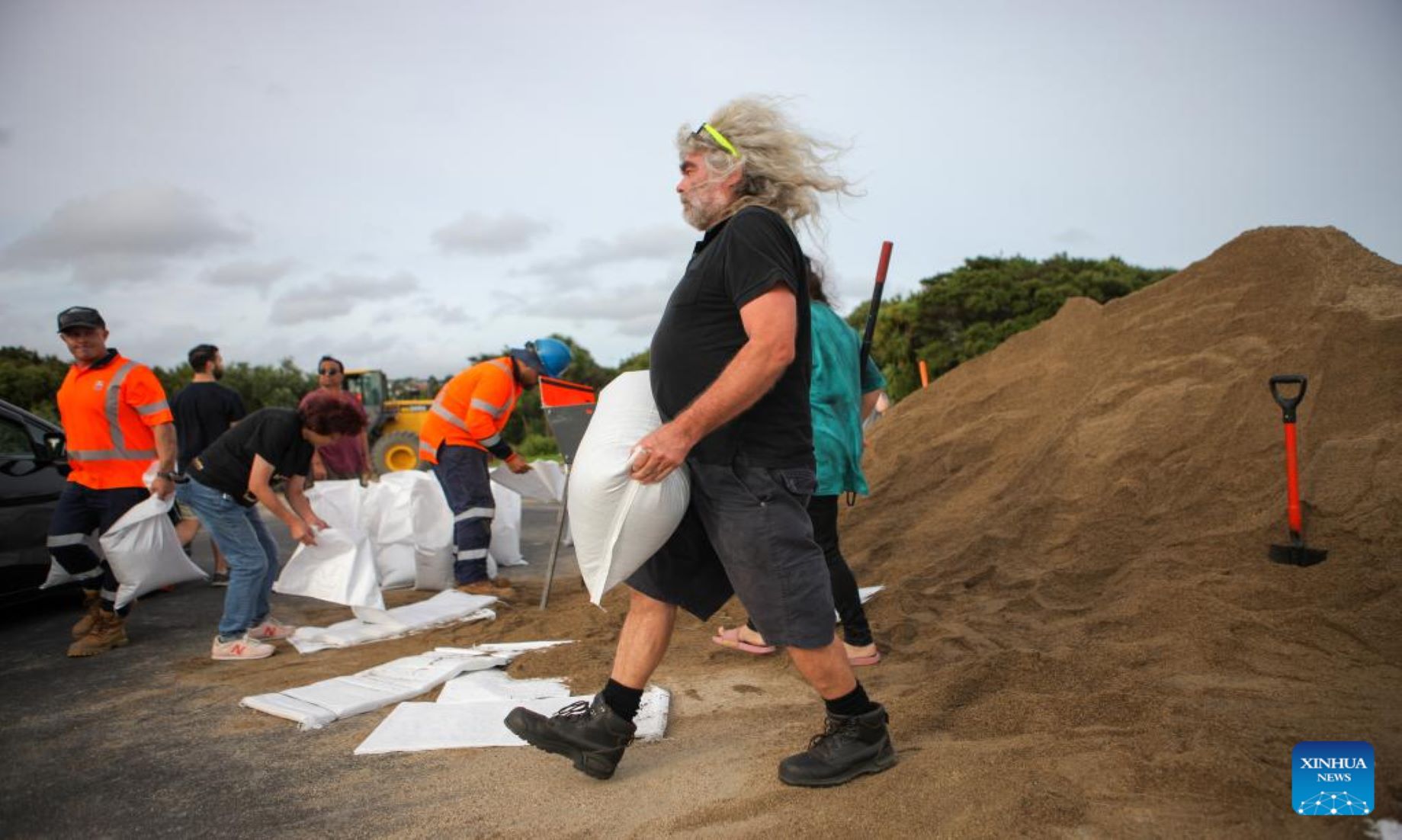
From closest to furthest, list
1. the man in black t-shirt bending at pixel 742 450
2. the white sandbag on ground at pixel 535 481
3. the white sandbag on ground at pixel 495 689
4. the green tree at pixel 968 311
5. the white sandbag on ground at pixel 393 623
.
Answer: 1. the man in black t-shirt bending at pixel 742 450
2. the white sandbag on ground at pixel 495 689
3. the white sandbag on ground at pixel 393 623
4. the white sandbag on ground at pixel 535 481
5. the green tree at pixel 968 311

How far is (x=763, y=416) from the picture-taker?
8.07ft

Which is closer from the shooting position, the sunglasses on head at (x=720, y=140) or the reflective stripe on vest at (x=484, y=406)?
the sunglasses on head at (x=720, y=140)

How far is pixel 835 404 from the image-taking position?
3924 millimetres

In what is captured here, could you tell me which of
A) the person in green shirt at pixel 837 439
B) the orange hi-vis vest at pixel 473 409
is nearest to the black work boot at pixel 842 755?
the person in green shirt at pixel 837 439

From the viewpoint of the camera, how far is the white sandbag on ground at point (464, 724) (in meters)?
3.12

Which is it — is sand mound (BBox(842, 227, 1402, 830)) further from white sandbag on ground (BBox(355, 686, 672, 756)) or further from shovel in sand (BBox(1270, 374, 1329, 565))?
white sandbag on ground (BBox(355, 686, 672, 756))

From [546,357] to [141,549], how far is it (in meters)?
2.53

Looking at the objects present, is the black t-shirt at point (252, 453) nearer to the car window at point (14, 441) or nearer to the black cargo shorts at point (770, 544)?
the car window at point (14, 441)

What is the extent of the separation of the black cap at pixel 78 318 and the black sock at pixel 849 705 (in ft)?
14.9

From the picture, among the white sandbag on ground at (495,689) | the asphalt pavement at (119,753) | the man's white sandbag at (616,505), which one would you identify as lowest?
the asphalt pavement at (119,753)

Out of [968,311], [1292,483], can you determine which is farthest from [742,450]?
[968,311]

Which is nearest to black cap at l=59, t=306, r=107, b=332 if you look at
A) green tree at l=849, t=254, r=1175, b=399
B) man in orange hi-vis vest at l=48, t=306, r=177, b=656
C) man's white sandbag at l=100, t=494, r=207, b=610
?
man in orange hi-vis vest at l=48, t=306, r=177, b=656

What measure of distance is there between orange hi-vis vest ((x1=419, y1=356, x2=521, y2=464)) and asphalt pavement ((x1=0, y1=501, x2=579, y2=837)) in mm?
1735

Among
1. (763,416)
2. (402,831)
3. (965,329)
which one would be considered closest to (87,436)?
(402,831)
